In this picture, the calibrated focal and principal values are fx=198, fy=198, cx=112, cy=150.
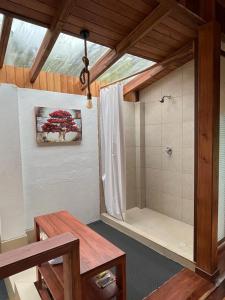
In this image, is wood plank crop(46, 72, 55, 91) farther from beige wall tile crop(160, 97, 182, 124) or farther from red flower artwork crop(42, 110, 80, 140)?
beige wall tile crop(160, 97, 182, 124)

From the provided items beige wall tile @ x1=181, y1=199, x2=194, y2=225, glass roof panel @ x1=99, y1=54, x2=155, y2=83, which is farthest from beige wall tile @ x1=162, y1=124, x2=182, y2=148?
glass roof panel @ x1=99, y1=54, x2=155, y2=83

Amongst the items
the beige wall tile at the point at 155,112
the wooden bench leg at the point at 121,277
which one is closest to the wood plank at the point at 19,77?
the beige wall tile at the point at 155,112

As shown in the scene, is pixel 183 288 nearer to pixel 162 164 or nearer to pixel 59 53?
pixel 162 164

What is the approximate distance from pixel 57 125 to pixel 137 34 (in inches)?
62.0

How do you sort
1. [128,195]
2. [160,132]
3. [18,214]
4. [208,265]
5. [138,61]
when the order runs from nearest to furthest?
[208,265]
[18,214]
[138,61]
[160,132]
[128,195]

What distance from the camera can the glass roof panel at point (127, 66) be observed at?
267 centimetres

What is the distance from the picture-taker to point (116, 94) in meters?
2.91

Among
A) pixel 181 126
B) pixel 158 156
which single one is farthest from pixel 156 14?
pixel 158 156

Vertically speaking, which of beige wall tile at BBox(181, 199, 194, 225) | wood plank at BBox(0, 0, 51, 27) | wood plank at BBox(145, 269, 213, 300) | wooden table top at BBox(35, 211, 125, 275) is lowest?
wood plank at BBox(145, 269, 213, 300)

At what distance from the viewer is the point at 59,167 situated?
2959 millimetres

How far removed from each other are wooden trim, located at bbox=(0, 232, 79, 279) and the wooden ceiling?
1684 millimetres

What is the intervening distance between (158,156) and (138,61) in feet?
5.08

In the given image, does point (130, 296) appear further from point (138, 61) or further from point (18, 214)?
point (138, 61)

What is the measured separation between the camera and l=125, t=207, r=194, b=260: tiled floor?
2.35 metres
